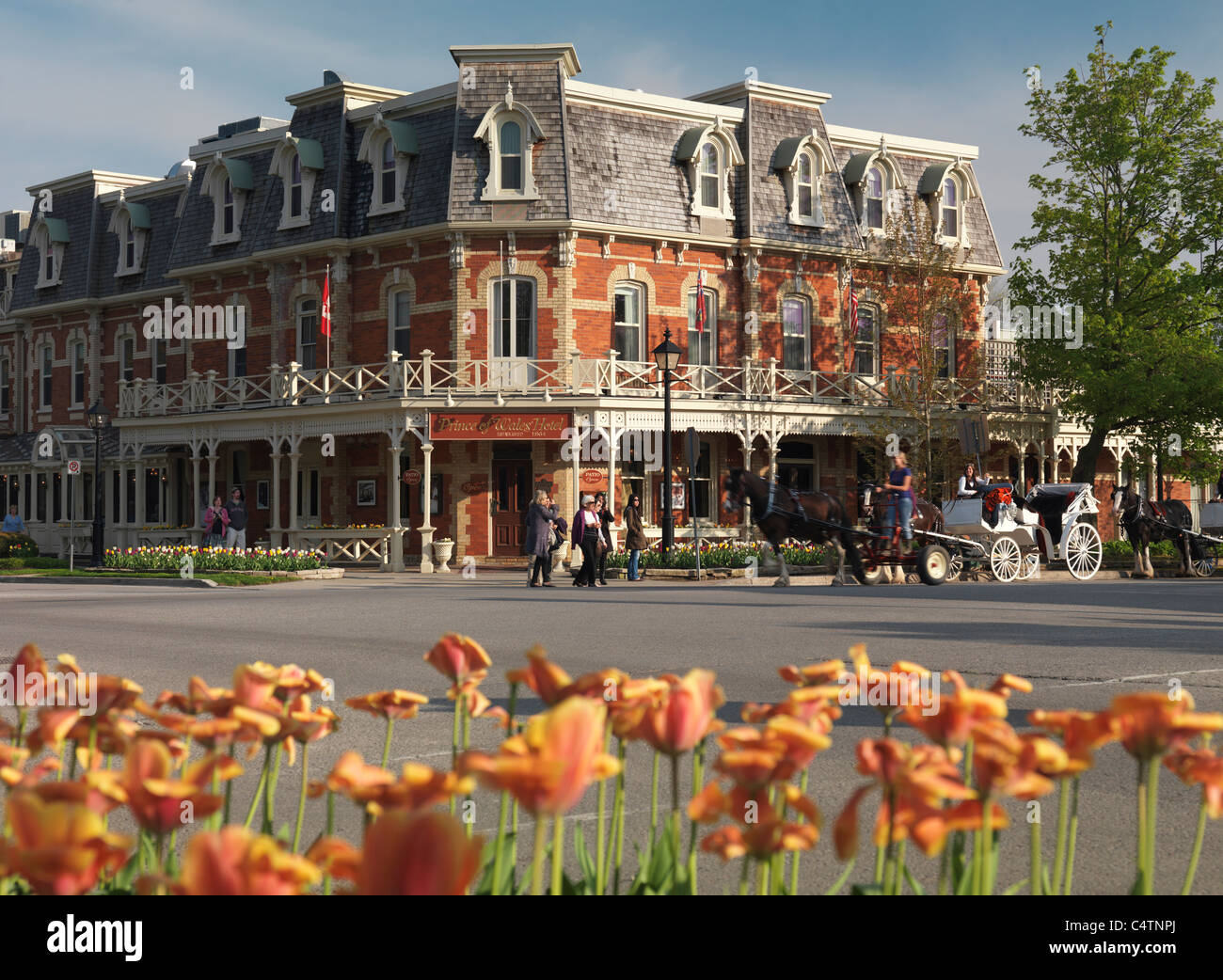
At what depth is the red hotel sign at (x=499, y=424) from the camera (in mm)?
31141

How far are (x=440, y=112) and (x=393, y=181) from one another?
2.40 metres

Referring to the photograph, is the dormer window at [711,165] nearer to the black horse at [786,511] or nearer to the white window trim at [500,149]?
the white window trim at [500,149]

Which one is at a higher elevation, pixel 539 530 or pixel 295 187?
pixel 295 187

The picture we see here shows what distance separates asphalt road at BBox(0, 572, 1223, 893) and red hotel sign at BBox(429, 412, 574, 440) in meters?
10.1

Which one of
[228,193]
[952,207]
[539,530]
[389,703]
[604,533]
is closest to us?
[389,703]

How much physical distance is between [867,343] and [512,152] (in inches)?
492

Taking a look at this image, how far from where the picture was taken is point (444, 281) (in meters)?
33.1

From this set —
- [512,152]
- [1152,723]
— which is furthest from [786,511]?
[1152,723]

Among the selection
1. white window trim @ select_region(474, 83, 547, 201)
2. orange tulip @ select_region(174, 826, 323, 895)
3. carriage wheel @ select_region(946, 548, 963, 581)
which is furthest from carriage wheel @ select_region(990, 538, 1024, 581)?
orange tulip @ select_region(174, 826, 323, 895)

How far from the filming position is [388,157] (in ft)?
112

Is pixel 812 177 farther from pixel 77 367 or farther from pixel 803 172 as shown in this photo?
pixel 77 367

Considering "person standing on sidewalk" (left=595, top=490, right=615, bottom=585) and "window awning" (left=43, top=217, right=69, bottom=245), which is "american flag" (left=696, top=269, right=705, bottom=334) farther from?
"window awning" (left=43, top=217, right=69, bottom=245)

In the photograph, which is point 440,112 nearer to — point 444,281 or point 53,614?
point 444,281
